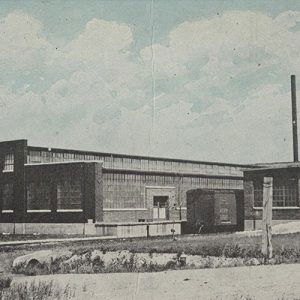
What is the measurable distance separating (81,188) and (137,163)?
10821 mm

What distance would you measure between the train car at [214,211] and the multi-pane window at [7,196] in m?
12.4

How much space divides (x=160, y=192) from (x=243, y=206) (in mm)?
6565

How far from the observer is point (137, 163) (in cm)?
4916

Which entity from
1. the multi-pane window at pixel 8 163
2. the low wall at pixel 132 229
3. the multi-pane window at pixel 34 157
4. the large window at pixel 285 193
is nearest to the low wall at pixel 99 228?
the low wall at pixel 132 229

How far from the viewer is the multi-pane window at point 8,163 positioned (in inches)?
1691

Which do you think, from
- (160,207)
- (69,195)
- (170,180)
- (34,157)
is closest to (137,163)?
(170,180)

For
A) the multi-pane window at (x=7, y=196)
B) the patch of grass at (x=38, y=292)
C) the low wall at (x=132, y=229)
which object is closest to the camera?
the patch of grass at (x=38, y=292)

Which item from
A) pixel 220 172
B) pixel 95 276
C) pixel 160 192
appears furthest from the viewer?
pixel 220 172

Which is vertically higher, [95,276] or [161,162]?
[161,162]

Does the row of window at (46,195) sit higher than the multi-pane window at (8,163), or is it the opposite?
the multi-pane window at (8,163)

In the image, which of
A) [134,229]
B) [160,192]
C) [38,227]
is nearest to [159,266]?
[134,229]

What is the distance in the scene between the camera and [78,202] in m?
39.0

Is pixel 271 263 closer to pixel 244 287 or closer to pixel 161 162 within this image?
pixel 244 287

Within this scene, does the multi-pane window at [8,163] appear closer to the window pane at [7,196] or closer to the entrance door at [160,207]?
the window pane at [7,196]
